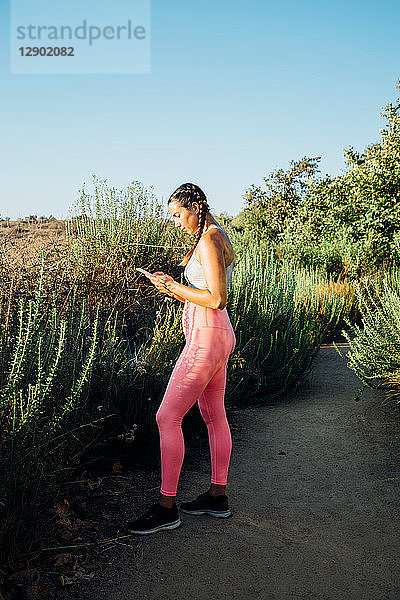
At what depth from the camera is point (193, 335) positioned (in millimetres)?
2953

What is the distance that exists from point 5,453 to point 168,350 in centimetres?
195

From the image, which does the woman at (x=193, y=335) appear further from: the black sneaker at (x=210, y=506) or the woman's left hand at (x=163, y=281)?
the black sneaker at (x=210, y=506)

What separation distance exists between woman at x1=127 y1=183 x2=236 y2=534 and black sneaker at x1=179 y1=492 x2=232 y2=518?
19 centimetres

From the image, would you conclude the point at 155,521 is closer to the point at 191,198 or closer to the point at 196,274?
the point at 196,274

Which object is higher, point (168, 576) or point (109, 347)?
point (109, 347)

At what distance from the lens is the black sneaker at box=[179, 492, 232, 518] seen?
10.5ft

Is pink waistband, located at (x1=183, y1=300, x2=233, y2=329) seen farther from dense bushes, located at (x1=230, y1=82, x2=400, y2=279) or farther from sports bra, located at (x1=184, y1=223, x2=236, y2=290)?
dense bushes, located at (x1=230, y1=82, x2=400, y2=279)

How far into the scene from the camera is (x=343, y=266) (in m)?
13.4

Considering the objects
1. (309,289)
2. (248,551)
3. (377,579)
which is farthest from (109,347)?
(309,289)

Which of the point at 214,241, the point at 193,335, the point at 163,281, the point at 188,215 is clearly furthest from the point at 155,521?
the point at 188,215

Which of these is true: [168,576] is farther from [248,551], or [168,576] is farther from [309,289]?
[309,289]

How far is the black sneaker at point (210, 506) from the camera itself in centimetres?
319

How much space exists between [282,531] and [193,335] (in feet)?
3.83

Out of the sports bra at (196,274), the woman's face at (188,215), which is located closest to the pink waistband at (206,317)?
the sports bra at (196,274)
